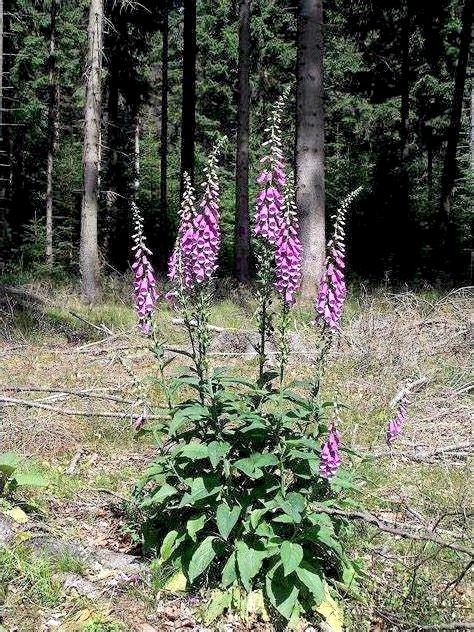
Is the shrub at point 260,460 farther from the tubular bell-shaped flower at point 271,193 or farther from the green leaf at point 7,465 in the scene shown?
the green leaf at point 7,465

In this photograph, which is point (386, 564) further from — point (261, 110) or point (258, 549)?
point (261, 110)

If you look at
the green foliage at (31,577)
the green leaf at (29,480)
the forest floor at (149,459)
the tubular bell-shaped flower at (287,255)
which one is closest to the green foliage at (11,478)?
the green leaf at (29,480)

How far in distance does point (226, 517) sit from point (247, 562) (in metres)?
0.27

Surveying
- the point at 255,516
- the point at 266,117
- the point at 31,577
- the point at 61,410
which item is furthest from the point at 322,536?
the point at 266,117

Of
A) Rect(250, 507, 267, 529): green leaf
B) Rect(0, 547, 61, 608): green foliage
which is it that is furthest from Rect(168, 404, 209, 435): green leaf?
Rect(0, 547, 61, 608): green foliage

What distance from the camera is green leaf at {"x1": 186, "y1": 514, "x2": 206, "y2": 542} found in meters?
3.35

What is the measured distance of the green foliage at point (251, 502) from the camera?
3.25 metres

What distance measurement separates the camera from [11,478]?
4.33 m

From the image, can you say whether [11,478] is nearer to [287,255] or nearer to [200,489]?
[200,489]

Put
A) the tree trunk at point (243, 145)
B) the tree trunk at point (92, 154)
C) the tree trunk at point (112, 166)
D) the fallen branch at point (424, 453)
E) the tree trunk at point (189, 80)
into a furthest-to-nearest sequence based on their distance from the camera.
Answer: the tree trunk at point (112, 166), the tree trunk at point (243, 145), the tree trunk at point (189, 80), the tree trunk at point (92, 154), the fallen branch at point (424, 453)

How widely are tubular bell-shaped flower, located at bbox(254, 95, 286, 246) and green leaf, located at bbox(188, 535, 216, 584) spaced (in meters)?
1.69

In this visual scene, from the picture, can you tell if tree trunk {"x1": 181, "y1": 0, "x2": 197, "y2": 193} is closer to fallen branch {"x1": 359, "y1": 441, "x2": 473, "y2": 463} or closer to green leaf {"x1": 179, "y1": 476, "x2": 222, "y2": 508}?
fallen branch {"x1": 359, "y1": 441, "x2": 473, "y2": 463}

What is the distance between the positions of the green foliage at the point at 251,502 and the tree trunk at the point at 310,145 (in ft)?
20.2

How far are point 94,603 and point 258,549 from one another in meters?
0.94
